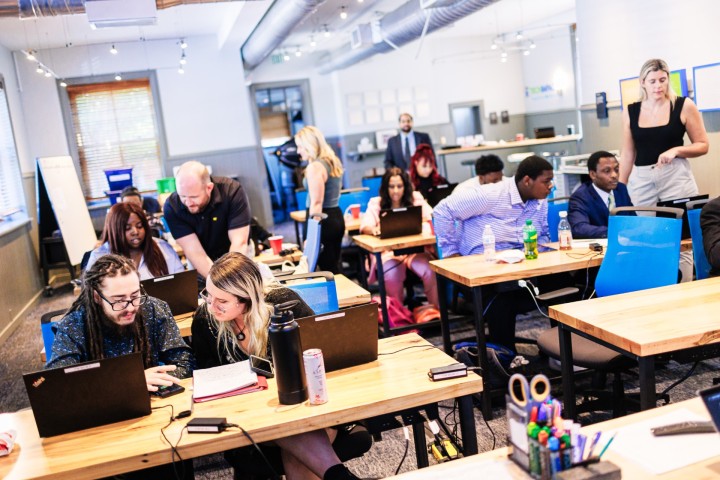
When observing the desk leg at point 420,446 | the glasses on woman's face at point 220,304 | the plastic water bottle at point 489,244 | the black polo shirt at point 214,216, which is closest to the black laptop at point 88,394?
the glasses on woman's face at point 220,304

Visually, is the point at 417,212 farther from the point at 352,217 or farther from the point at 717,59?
the point at 717,59

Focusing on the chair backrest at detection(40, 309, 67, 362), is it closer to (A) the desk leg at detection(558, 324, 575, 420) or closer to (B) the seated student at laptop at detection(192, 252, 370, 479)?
(B) the seated student at laptop at detection(192, 252, 370, 479)

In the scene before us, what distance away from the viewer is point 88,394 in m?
2.19

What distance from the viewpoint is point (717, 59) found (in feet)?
18.0

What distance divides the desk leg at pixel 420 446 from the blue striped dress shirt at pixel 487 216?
6.54 feet

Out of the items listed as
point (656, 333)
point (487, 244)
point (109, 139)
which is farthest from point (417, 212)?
point (109, 139)

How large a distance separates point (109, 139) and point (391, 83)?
6.46 meters

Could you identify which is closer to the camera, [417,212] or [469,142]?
[417,212]

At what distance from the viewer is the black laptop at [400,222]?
18.1 feet

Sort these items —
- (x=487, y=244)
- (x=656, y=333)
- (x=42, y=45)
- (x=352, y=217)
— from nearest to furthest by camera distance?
(x=656, y=333) < (x=487, y=244) < (x=352, y=217) < (x=42, y=45)

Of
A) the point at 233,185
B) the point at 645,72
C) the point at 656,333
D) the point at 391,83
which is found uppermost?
the point at 391,83

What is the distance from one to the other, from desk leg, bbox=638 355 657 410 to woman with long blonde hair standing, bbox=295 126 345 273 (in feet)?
11.7

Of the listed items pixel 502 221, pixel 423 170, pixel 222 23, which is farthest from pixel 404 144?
pixel 502 221

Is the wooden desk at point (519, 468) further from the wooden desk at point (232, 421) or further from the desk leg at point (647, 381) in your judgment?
the desk leg at point (647, 381)
